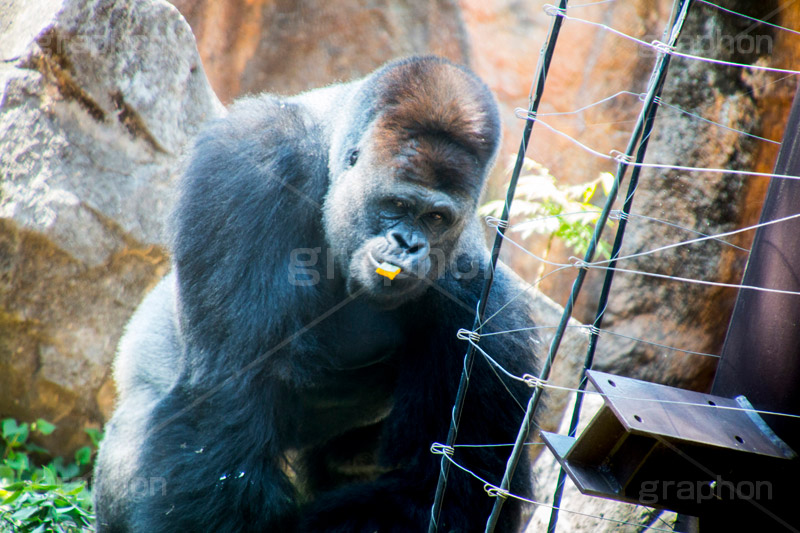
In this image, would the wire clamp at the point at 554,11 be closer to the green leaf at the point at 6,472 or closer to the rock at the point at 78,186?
the rock at the point at 78,186

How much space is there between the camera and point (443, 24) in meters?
8.69

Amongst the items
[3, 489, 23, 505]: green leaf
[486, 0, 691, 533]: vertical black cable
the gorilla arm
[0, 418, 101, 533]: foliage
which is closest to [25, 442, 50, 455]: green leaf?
[0, 418, 101, 533]: foliage

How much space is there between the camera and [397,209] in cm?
333

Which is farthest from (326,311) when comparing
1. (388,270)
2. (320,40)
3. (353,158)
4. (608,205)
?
(320,40)

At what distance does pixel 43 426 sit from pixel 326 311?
2653 millimetres

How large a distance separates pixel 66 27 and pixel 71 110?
56 cm

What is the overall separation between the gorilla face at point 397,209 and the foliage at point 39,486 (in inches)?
92.4

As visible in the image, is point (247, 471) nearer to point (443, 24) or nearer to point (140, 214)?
point (140, 214)

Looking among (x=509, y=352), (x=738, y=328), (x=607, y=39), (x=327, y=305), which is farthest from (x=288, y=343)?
(x=607, y=39)

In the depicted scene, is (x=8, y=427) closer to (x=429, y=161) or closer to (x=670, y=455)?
(x=429, y=161)

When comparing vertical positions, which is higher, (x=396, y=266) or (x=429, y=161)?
(x=429, y=161)

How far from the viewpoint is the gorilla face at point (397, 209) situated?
10.6 feet

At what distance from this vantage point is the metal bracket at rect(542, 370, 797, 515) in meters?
2.39

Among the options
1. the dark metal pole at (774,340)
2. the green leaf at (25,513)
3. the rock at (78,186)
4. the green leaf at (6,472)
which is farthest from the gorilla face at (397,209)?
the green leaf at (6,472)
